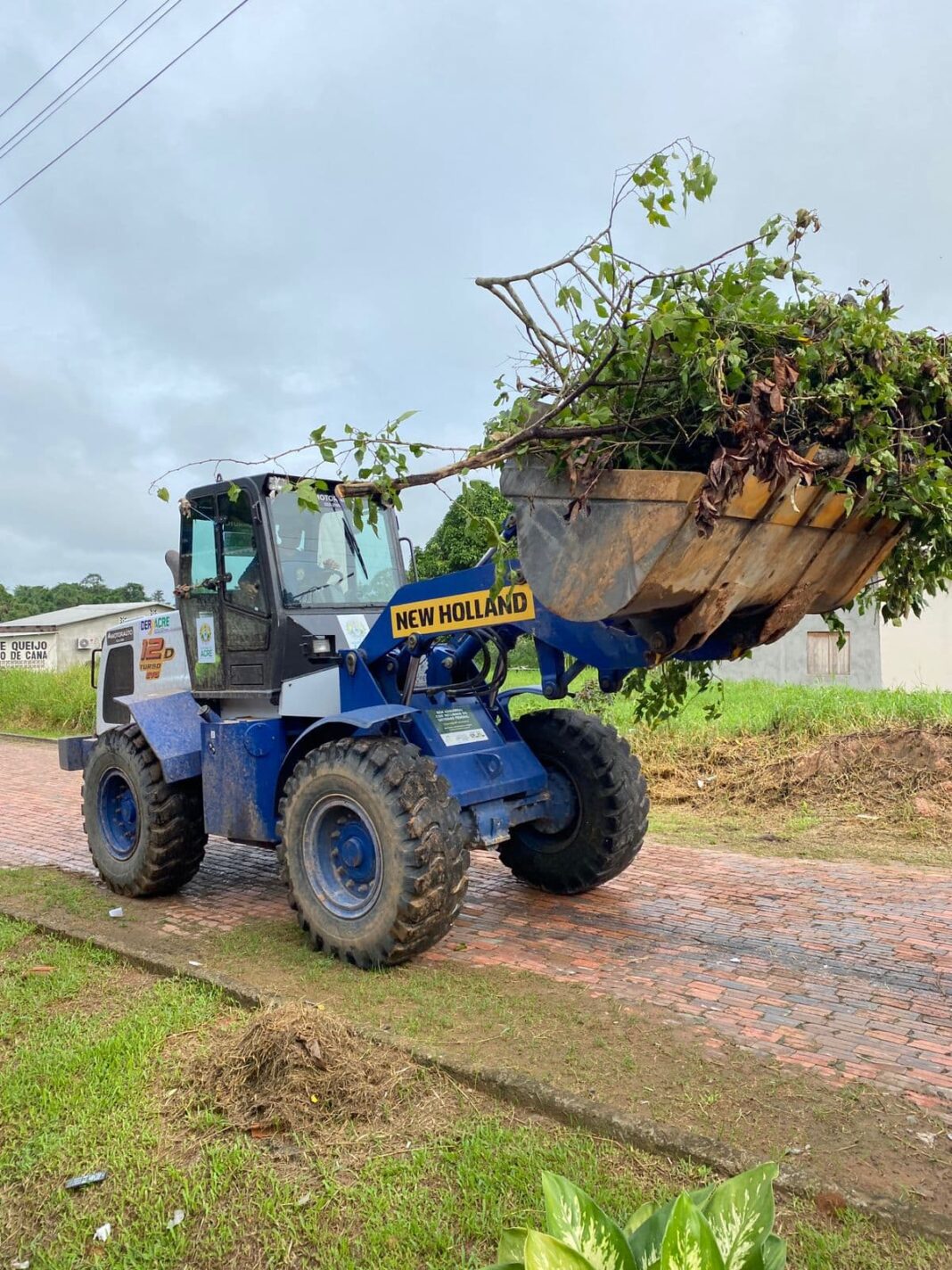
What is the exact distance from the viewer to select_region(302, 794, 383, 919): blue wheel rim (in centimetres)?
568

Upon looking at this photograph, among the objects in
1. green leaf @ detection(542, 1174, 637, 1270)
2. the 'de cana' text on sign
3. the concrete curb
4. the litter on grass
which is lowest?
the litter on grass

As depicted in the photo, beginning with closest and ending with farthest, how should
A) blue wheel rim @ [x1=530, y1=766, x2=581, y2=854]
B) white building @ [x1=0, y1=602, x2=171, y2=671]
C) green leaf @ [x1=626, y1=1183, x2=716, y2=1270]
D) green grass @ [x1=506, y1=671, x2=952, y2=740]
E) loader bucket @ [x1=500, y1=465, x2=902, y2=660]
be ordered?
green leaf @ [x1=626, y1=1183, x2=716, y2=1270] < loader bucket @ [x1=500, y1=465, x2=902, y2=660] < blue wheel rim @ [x1=530, y1=766, x2=581, y2=854] < green grass @ [x1=506, y1=671, x2=952, y2=740] < white building @ [x1=0, y1=602, x2=171, y2=671]

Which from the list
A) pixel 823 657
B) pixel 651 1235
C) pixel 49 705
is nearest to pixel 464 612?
pixel 651 1235

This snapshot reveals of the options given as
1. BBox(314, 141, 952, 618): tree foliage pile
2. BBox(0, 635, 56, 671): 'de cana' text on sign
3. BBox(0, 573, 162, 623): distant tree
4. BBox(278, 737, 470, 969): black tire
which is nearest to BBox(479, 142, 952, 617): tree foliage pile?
BBox(314, 141, 952, 618): tree foliage pile

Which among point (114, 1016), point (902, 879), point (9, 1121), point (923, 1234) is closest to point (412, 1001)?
point (114, 1016)

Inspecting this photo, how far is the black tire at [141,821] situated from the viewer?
276 inches

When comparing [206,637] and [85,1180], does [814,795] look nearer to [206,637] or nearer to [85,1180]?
[206,637]

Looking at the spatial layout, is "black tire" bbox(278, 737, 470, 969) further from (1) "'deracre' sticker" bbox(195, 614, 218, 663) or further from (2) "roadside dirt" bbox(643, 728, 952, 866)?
(2) "roadside dirt" bbox(643, 728, 952, 866)

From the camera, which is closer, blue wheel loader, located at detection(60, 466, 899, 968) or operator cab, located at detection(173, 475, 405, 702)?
blue wheel loader, located at detection(60, 466, 899, 968)

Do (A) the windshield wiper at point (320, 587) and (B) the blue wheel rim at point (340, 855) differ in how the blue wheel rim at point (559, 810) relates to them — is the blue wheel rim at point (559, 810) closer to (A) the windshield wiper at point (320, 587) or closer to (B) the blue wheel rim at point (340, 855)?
(B) the blue wheel rim at point (340, 855)

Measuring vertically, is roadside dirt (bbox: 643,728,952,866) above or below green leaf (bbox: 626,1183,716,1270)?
below

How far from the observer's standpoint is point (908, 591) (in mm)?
4945

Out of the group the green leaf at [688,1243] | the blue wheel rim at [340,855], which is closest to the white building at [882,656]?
the blue wheel rim at [340,855]

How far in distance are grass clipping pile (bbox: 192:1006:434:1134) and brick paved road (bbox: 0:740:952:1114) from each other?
4.66 ft
